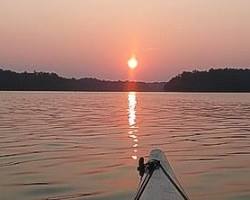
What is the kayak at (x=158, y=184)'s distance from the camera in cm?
784

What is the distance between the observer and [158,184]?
838 centimetres

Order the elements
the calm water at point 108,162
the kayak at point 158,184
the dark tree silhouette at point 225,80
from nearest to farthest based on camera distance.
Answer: the kayak at point 158,184 → the calm water at point 108,162 → the dark tree silhouette at point 225,80

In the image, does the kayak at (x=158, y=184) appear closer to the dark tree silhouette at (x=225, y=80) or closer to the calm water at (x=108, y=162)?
the calm water at (x=108, y=162)

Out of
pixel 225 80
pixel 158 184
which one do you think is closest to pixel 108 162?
pixel 158 184

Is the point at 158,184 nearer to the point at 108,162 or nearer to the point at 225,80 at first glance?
the point at 108,162

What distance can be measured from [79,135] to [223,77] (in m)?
162

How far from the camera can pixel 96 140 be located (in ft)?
82.9

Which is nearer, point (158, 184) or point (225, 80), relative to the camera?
point (158, 184)

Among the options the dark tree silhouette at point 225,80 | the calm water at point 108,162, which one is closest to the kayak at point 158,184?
the calm water at point 108,162

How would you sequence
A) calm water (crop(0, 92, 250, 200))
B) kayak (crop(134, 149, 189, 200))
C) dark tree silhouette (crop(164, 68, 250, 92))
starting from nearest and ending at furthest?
kayak (crop(134, 149, 189, 200))
calm water (crop(0, 92, 250, 200))
dark tree silhouette (crop(164, 68, 250, 92))

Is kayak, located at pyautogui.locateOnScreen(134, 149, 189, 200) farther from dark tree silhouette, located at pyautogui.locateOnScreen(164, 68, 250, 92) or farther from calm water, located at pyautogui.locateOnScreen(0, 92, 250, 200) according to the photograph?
dark tree silhouette, located at pyautogui.locateOnScreen(164, 68, 250, 92)

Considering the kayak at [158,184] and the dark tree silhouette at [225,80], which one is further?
the dark tree silhouette at [225,80]

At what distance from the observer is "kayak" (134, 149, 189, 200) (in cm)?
784

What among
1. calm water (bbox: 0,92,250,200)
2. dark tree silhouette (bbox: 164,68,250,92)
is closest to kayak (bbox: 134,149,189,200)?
calm water (bbox: 0,92,250,200)
